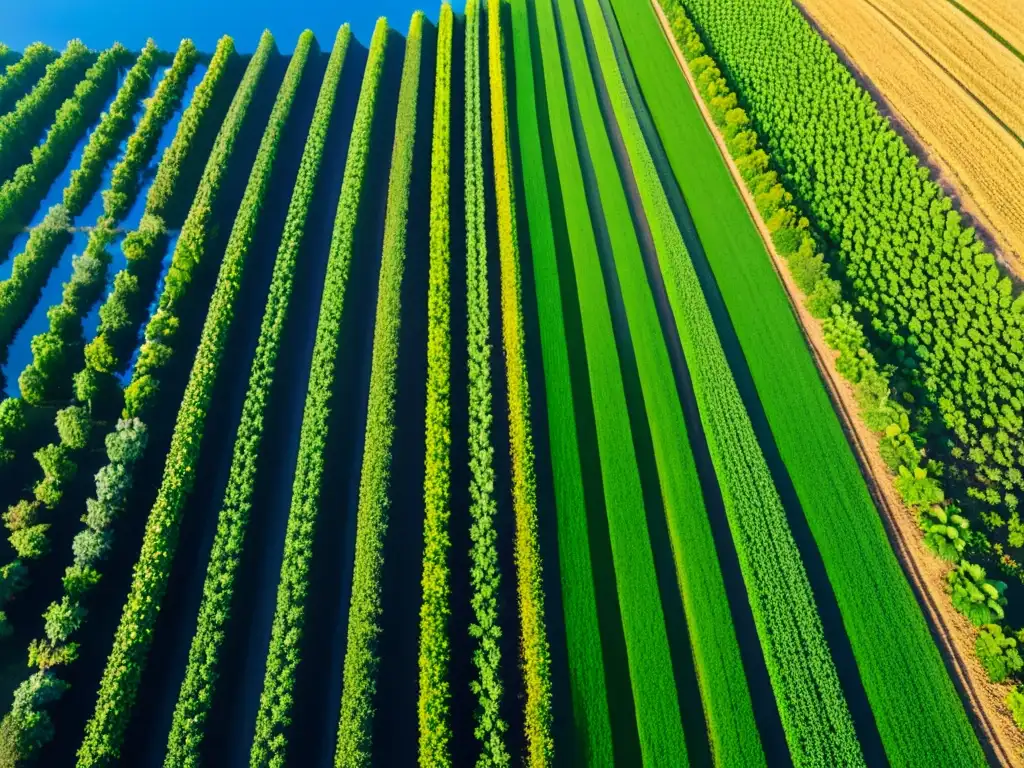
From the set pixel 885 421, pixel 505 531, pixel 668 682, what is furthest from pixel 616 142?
pixel 668 682

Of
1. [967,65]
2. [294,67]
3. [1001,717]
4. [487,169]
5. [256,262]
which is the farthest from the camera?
[294,67]

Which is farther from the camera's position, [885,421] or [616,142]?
[616,142]

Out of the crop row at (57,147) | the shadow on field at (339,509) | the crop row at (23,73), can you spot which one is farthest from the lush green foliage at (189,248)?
the crop row at (23,73)

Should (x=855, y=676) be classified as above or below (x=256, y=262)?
below

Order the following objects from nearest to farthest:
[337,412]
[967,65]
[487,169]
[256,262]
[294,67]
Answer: [337,412] → [256,262] → [487,169] → [967,65] → [294,67]

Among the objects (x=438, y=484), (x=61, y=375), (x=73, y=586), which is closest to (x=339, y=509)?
(x=438, y=484)

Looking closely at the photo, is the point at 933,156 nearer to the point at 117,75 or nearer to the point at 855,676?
the point at 855,676

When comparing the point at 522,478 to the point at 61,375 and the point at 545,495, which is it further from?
the point at 61,375
